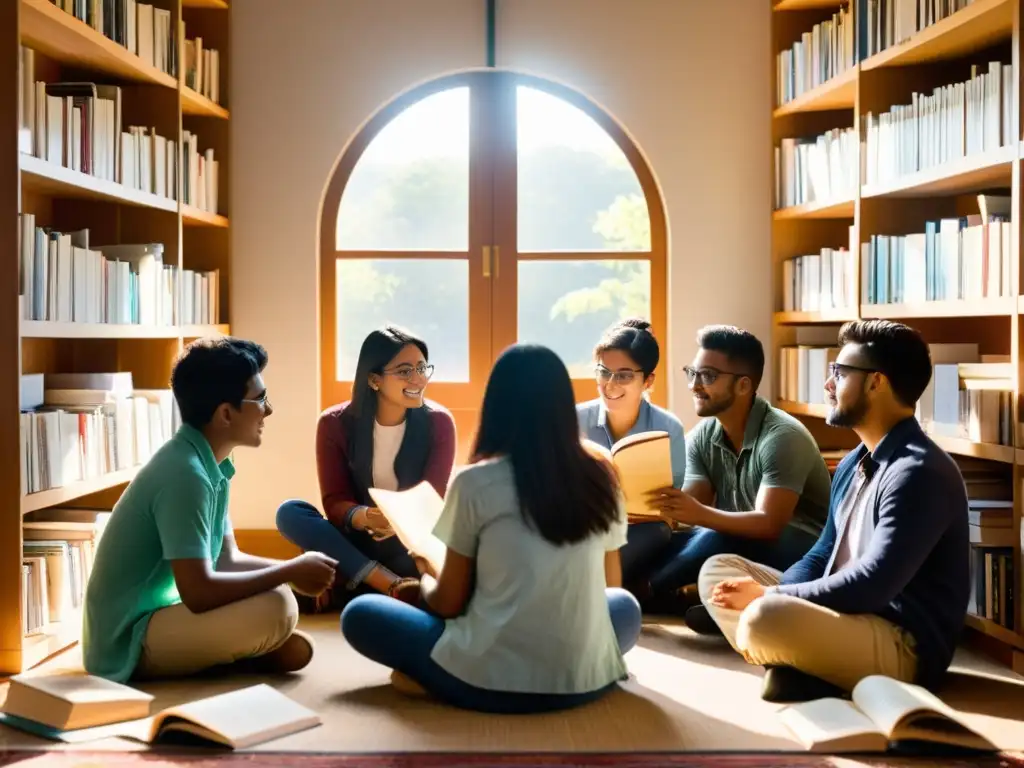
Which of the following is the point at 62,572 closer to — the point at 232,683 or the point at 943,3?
the point at 232,683

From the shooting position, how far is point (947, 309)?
4.00m

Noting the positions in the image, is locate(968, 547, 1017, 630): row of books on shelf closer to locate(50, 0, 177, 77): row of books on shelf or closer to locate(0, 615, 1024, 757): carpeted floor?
locate(0, 615, 1024, 757): carpeted floor

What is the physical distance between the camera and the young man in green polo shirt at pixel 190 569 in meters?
3.21

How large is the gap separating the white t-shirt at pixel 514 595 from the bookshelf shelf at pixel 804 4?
3.22m

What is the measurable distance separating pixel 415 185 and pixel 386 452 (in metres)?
1.72

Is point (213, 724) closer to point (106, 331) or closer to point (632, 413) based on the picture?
point (106, 331)

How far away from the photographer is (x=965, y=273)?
3.94m

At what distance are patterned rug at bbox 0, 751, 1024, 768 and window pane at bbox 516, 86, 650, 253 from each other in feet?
10.7

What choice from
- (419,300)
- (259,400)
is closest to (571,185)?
(419,300)

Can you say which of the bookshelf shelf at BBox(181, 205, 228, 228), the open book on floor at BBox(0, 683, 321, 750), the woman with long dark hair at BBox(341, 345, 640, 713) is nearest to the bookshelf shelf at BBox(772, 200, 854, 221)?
the woman with long dark hair at BBox(341, 345, 640, 713)

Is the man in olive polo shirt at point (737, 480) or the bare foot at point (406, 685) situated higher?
the man in olive polo shirt at point (737, 480)

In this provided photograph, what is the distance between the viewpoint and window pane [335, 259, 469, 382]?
5641mm

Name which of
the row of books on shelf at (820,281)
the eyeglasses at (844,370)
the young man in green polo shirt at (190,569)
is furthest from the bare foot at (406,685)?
Answer: the row of books on shelf at (820,281)

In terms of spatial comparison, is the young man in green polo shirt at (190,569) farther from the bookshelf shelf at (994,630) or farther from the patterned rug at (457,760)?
the bookshelf shelf at (994,630)
